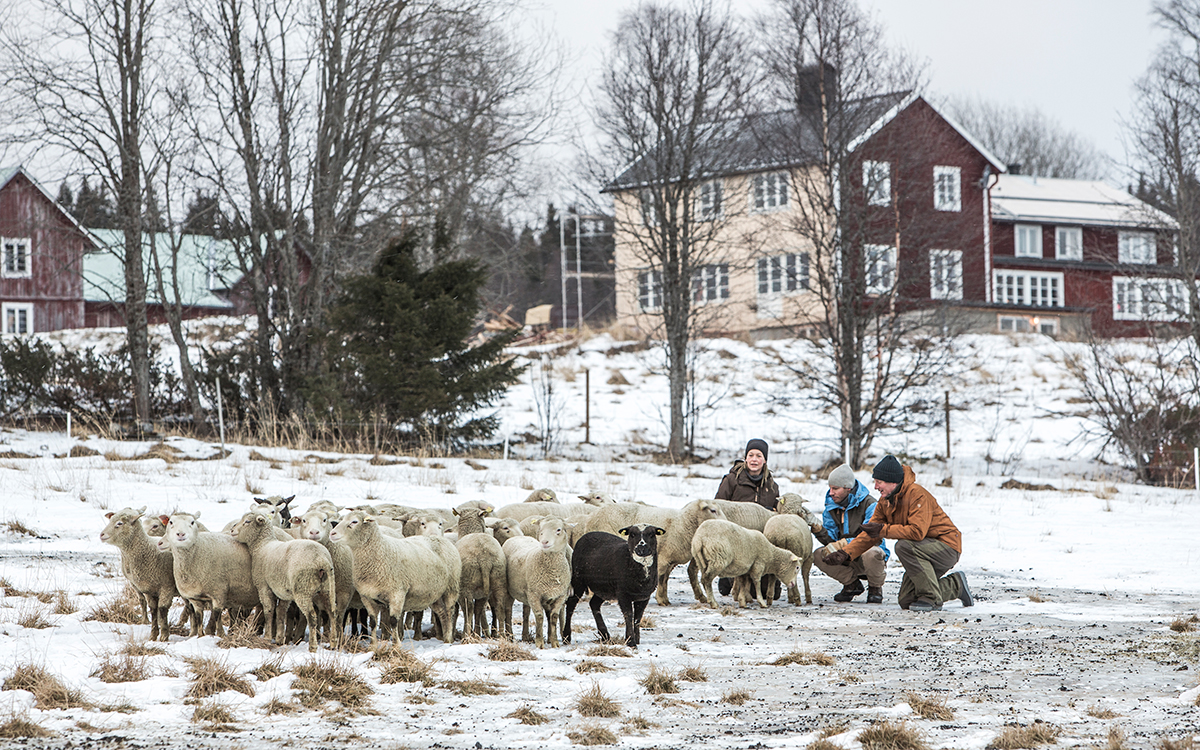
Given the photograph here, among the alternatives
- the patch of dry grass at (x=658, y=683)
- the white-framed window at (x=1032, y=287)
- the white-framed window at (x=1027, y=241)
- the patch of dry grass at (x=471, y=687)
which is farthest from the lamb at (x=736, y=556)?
the white-framed window at (x=1027, y=241)

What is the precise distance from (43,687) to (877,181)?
19.6m

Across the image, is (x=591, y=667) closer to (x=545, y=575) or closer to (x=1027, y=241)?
(x=545, y=575)

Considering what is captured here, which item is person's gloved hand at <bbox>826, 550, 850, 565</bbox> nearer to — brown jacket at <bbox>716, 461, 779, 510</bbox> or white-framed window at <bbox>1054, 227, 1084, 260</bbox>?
brown jacket at <bbox>716, 461, 779, 510</bbox>

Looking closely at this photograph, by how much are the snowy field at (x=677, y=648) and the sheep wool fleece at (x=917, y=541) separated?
0.34 m

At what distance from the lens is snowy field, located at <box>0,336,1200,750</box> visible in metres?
5.99

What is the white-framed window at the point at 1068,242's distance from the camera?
4847 cm

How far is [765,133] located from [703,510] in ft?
46.9

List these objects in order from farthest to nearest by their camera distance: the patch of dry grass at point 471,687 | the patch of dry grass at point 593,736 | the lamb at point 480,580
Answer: the lamb at point 480,580, the patch of dry grass at point 471,687, the patch of dry grass at point 593,736

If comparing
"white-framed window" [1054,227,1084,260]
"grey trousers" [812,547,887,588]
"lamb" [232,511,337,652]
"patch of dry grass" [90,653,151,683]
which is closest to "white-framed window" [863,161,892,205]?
"grey trousers" [812,547,887,588]

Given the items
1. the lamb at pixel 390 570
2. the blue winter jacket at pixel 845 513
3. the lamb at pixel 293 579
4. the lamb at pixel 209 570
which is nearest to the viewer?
the lamb at pixel 293 579

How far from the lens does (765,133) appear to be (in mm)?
23312

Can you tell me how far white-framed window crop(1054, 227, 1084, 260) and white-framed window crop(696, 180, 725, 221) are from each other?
2821 cm

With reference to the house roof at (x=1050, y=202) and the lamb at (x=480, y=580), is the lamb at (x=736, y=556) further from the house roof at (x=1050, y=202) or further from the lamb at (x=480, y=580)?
the house roof at (x=1050, y=202)

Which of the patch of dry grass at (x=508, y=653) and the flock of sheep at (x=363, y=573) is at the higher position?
the flock of sheep at (x=363, y=573)
